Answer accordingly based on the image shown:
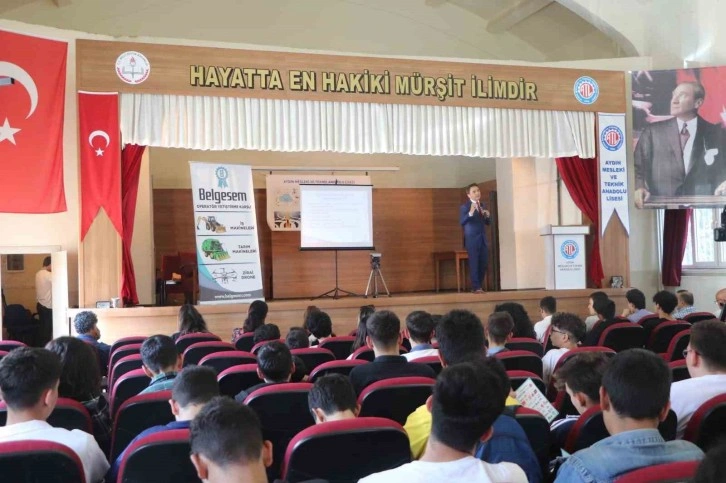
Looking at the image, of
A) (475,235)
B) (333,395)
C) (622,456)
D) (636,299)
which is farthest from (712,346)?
(475,235)

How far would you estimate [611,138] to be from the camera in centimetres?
958

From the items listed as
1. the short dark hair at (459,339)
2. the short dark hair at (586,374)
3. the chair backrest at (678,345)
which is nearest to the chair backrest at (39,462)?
the short dark hair at (459,339)

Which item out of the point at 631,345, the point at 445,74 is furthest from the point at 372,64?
the point at 631,345

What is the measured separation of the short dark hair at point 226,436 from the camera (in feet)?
5.24

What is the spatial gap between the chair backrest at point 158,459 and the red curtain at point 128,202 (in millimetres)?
5970

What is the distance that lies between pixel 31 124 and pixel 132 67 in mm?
1256

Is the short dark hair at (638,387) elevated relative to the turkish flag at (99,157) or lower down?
lower down

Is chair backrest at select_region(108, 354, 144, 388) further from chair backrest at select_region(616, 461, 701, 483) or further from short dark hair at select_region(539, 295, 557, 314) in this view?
short dark hair at select_region(539, 295, 557, 314)

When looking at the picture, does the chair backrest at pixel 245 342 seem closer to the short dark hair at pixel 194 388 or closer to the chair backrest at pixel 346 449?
the short dark hair at pixel 194 388

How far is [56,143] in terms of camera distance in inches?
296

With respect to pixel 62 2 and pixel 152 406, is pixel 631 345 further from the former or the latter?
pixel 62 2

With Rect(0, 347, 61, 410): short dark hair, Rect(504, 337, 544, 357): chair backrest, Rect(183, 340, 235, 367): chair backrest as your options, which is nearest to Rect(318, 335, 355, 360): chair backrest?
Rect(183, 340, 235, 367): chair backrest

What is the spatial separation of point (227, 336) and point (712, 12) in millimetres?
8258

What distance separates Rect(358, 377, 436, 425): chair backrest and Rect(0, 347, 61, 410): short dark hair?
3.75 ft
